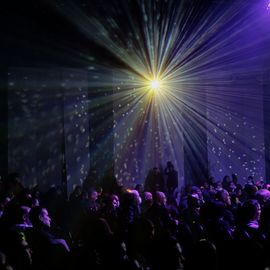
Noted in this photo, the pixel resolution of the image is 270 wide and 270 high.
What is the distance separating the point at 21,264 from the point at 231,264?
1.57 metres

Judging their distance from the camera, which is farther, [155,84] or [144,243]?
[155,84]

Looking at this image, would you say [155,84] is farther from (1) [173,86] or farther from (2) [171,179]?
(2) [171,179]

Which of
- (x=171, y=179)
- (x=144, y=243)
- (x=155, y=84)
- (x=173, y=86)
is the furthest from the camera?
(x=173, y=86)

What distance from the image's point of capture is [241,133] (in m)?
12.7

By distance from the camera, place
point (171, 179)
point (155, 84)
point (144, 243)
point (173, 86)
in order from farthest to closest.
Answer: point (173, 86) → point (155, 84) → point (171, 179) → point (144, 243)

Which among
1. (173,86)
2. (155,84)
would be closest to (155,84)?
(155,84)

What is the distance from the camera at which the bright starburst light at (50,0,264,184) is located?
1120cm

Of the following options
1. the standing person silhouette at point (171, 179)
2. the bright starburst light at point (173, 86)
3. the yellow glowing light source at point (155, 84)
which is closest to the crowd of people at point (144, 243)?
the standing person silhouette at point (171, 179)

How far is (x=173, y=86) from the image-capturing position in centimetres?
1258

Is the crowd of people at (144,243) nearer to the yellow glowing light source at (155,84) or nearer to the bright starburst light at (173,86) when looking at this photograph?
the bright starburst light at (173,86)

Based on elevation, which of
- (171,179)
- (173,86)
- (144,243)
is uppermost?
(173,86)

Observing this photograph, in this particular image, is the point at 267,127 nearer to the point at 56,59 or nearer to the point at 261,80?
the point at 261,80

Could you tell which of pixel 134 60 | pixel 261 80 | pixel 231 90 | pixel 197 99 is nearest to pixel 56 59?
pixel 134 60

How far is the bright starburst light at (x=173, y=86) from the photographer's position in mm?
11195
